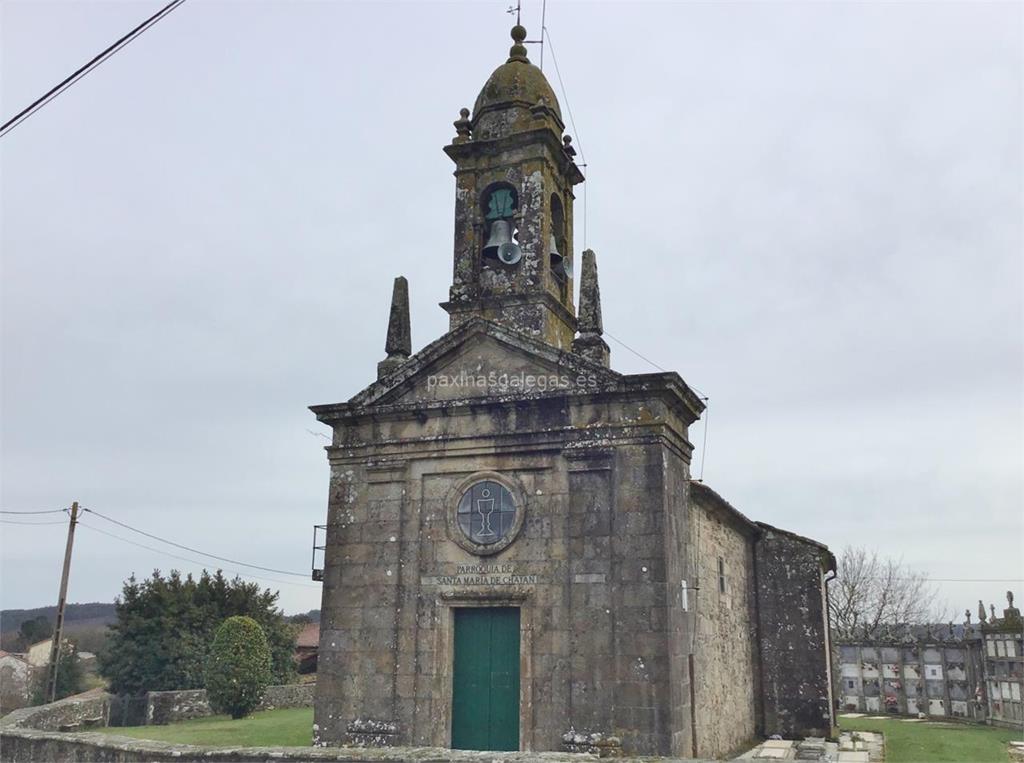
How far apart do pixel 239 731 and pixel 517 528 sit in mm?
11255

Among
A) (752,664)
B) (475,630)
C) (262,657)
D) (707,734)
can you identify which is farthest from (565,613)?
(262,657)

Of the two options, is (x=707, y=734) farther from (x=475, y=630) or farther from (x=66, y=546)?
(x=66, y=546)

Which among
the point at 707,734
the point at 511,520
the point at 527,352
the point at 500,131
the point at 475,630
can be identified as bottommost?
the point at 707,734

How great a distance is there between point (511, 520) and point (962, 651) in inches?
796

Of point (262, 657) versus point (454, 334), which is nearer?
point (454, 334)

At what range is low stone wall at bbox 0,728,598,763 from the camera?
295 inches

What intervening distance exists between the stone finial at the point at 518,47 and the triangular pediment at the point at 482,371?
242 inches

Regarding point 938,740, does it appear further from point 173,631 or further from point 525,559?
point 173,631

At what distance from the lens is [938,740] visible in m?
19.6

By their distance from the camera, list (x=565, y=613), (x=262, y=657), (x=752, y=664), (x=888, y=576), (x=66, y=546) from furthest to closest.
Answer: (x=888, y=576), (x=66, y=546), (x=262, y=657), (x=752, y=664), (x=565, y=613)

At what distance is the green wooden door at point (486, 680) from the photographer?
12133mm

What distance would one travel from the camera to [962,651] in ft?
86.4

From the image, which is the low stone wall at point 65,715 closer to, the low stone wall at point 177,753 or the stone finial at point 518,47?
the low stone wall at point 177,753

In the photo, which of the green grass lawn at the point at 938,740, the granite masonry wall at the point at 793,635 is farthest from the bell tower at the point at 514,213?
the green grass lawn at the point at 938,740
